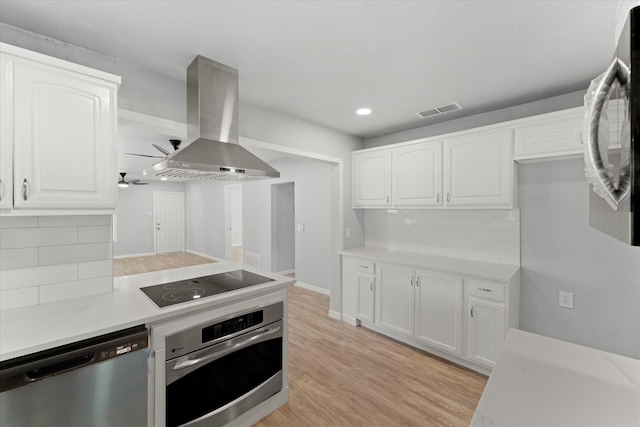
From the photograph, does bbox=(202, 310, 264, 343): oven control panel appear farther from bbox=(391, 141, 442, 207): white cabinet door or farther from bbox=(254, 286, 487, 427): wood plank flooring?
bbox=(391, 141, 442, 207): white cabinet door

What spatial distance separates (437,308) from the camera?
9.27 ft

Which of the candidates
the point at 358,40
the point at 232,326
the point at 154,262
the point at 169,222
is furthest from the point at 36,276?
the point at 169,222

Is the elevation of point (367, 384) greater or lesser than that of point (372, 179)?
lesser

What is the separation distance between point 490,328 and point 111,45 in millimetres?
3525

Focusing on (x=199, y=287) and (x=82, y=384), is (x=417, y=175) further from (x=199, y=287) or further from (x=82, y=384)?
(x=82, y=384)

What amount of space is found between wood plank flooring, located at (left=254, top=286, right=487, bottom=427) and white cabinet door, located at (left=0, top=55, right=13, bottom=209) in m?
1.97

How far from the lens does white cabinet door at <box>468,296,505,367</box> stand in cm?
245

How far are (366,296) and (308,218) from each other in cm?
217

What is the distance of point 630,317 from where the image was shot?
2250mm

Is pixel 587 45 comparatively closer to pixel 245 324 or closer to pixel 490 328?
pixel 490 328

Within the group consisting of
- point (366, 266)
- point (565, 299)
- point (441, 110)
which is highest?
point (441, 110)

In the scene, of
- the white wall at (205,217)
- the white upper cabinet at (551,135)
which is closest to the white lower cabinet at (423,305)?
the white upper cabinet at (551,135)

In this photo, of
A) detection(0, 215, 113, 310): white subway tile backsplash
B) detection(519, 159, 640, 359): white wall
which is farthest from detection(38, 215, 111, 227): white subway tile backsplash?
detection(519, 159, 640, 359): white wall

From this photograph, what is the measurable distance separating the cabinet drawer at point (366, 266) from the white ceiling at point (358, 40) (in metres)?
1.83
